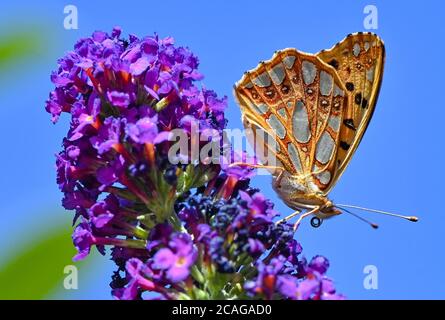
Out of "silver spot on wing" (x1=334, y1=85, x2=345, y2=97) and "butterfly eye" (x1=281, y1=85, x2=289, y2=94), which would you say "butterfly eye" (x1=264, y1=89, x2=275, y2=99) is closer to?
"butterfly eye" (x1=281, y1=85, x2=289, y2=94)

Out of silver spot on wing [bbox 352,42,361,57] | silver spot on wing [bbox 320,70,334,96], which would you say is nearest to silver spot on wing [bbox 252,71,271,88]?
silver spot on wing [bbox 320,70,334,96]

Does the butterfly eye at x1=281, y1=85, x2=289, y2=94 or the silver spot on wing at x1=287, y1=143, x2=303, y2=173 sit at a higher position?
the butterfly eye at x1=281, y1=85, x2=289, y2=94

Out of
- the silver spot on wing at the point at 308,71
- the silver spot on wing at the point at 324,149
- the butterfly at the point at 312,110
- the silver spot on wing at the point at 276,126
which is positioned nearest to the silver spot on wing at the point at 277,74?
the butterfly at the point at 312,110

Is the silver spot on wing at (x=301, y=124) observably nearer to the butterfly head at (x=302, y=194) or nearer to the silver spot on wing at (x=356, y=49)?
the butterfly head at (x=302, y=194)

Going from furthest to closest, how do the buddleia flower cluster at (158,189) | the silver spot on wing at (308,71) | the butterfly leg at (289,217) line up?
1. the silver spot on wing at (308,71)
2. the butterfly leg at (289,217)
3. the buddleia flower cluster at (158,189)

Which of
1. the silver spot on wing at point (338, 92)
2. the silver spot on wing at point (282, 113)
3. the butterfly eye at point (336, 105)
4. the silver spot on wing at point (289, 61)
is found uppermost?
the silver spot on wing at point (289, 61)

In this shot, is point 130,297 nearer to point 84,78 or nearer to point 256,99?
point 84,78

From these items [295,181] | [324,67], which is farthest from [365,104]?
[295,181]

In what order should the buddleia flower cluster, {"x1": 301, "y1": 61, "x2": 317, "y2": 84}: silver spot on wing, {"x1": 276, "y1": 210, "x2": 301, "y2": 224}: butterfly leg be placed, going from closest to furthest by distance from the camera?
the buddleia flower cluster < {"x1": 276, "y1": 210, "x2": 301, "y2": 224}: butterfly leg < {"x1": 301, "y1": 61, "x2": 317, "y2": 84}: silver spot on wing

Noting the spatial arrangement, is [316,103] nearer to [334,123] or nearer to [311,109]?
[311,109]
